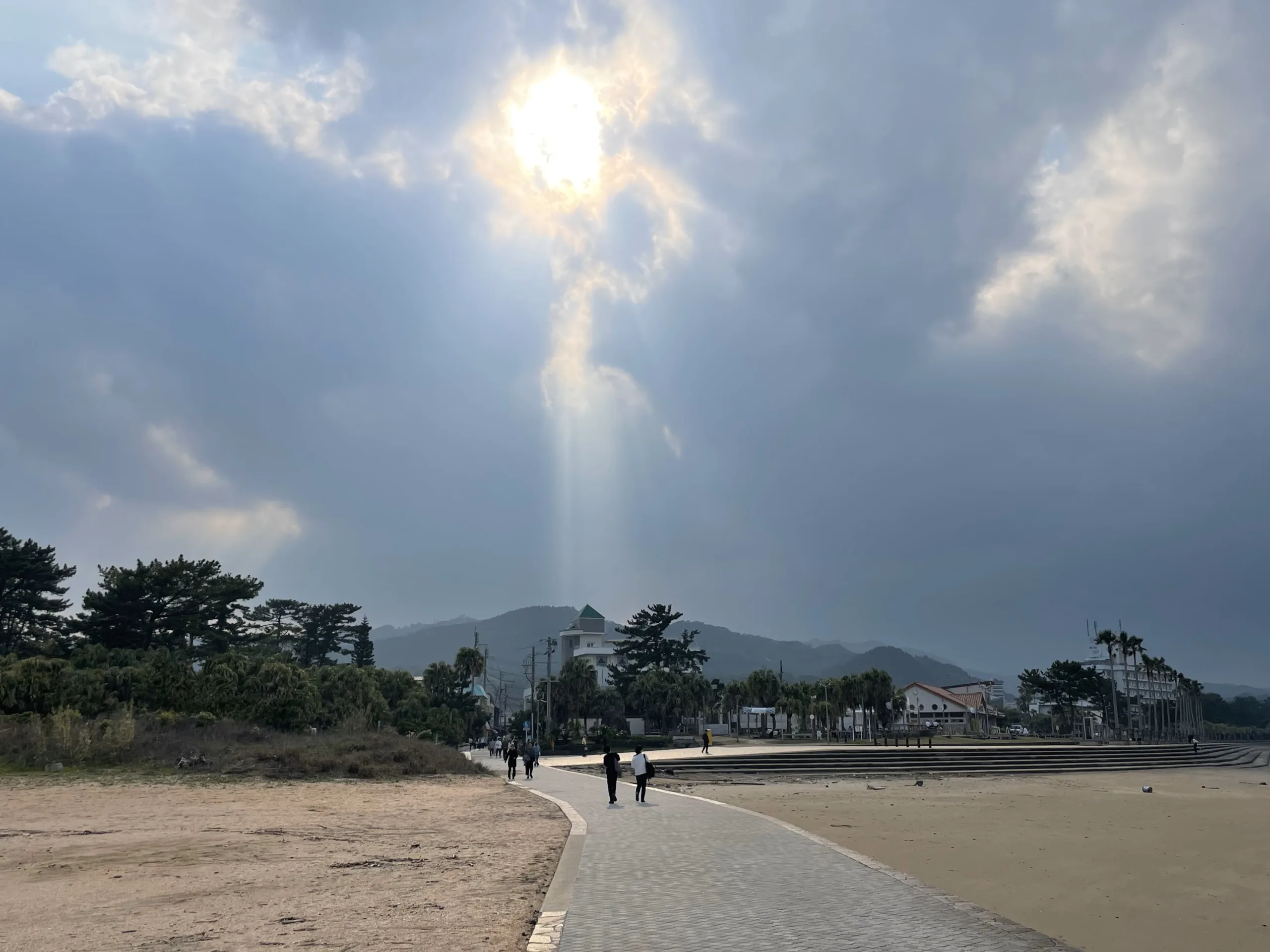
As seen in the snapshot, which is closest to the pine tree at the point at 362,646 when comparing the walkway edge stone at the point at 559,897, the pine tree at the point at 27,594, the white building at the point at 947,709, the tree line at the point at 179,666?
the tree line at the point at 179,666

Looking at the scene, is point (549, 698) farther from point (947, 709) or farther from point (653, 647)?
point (947, 709)

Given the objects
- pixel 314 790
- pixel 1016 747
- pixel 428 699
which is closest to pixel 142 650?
pixel 428 699

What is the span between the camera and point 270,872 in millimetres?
12344

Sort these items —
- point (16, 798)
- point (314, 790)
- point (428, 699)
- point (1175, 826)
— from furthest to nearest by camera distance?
point (428, 699) < point (314, 790) < point (16, 798) < point (1175, 826)

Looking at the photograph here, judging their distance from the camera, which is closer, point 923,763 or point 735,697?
point 923,763

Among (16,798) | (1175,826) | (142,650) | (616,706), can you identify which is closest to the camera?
(1175,826)

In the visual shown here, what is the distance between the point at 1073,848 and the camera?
16156 millimetres

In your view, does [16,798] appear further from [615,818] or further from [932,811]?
[932,811]

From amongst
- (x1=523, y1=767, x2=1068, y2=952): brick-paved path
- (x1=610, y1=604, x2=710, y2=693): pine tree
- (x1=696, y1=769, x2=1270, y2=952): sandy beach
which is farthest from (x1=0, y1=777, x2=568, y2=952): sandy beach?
(x1=610, y1=604, x2=710, y2=693): pine tree

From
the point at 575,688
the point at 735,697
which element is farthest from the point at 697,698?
the point at 575,688

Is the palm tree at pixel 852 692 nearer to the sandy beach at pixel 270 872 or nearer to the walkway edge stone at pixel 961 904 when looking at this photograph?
the sandy beach at pixel 270 872

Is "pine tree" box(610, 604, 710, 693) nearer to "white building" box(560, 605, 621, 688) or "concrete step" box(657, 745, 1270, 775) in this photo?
"white building" box(560, 605, 621, 688)

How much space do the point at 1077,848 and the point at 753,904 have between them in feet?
33.4

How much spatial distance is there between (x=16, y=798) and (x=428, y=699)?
4963 centimetres
